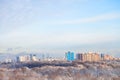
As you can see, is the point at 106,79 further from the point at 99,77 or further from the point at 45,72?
the point at 45,72

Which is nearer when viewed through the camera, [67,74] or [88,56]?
[67,74]

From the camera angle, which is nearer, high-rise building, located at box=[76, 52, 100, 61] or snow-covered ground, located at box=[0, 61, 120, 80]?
snow-covered ground, located at box=[0, 61, 120, 80]

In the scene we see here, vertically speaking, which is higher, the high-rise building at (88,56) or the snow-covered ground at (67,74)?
the high-rise building at (88,56)

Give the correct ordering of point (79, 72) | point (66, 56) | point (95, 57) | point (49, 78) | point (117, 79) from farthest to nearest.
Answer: point (66, 56)
point (95, 57)
point (79, 72)
point (49, 78)
point (117, 79)

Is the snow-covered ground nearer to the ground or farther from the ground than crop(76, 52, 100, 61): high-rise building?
nearer to the ground

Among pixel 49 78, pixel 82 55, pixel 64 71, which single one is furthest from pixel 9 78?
pixel 82 55

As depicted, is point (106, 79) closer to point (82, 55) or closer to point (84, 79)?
point (84, 79)

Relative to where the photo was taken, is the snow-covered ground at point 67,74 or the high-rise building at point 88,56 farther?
the high-rise building at point 88,56

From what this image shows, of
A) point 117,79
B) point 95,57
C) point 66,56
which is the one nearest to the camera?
point 117,79

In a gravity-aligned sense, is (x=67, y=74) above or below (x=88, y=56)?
below

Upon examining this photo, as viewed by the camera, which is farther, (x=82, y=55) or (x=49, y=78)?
(x=82, y=55)
